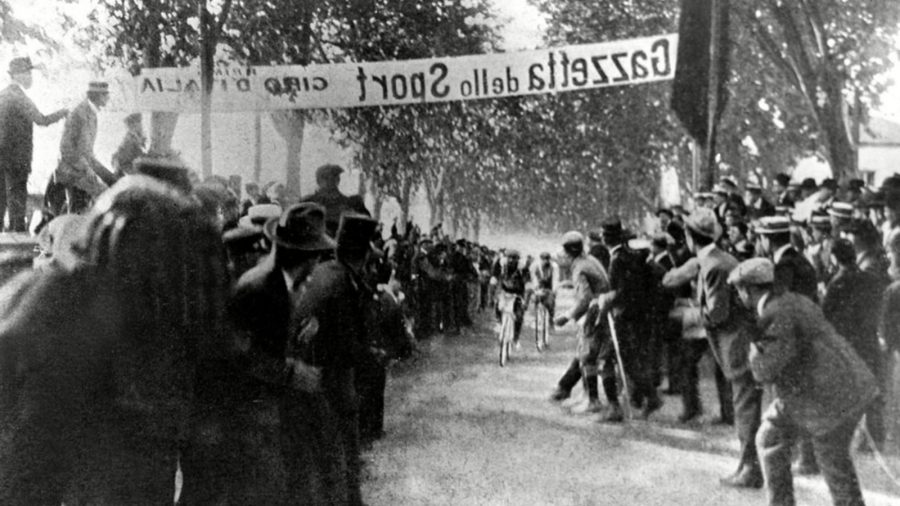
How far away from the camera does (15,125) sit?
427 cm

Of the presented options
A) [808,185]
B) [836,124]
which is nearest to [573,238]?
[836,124]

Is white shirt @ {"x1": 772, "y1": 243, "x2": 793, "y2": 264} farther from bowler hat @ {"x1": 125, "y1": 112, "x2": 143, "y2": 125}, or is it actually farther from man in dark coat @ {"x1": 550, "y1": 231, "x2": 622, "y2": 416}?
bowler hat @ {"x1": 125, "y1": 112, "x2": 143, "y2": 125}

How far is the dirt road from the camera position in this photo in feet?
13.3

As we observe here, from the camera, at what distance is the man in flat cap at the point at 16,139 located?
4242 millimetres

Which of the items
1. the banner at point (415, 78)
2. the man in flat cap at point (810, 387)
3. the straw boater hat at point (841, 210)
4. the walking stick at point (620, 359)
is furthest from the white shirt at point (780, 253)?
the walking stick at point (620, 359)

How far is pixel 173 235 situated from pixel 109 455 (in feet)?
2.21

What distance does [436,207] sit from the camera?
14.8 ft

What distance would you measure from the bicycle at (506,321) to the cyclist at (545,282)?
0.18 meters

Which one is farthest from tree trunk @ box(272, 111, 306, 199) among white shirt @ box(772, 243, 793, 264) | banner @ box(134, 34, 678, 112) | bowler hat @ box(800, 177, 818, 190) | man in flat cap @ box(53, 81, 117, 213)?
bowler hat @ box(800, 177, 818, 190)

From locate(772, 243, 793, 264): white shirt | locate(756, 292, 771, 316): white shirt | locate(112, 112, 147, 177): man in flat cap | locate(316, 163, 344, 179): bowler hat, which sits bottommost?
locate(756, 292, 771, 316): white shirt

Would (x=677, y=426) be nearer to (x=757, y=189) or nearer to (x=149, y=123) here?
(x=757, y=189)

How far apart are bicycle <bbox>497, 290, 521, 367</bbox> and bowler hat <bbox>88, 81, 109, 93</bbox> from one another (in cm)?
250

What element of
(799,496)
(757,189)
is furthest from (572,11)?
(799,496)

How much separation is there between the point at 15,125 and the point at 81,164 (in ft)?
1.55
